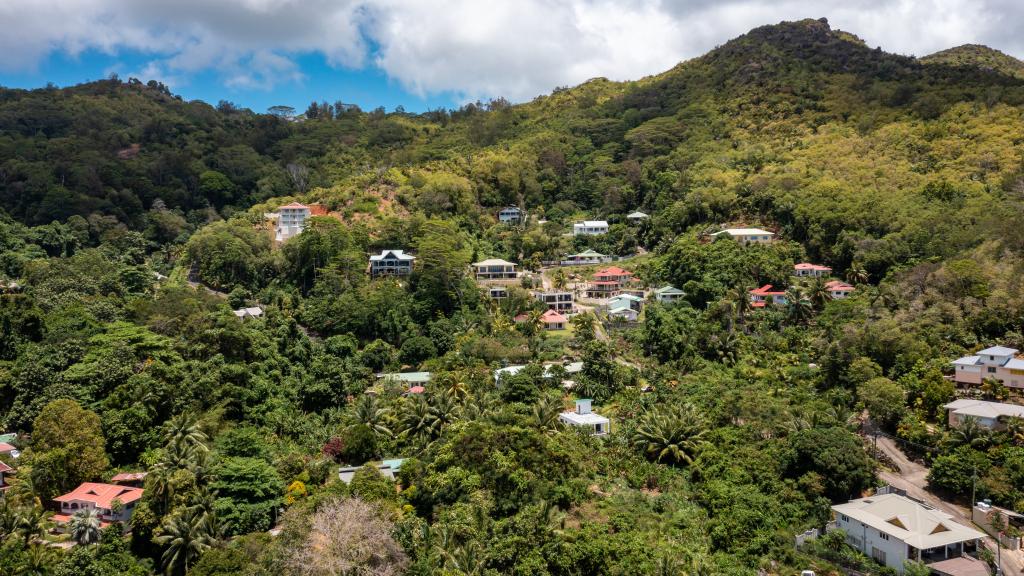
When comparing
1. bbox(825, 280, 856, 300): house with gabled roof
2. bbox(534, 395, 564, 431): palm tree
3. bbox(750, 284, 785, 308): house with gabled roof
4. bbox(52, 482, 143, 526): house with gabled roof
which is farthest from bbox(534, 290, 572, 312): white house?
bbox(52, 482, 143, 526): house with gabled roof

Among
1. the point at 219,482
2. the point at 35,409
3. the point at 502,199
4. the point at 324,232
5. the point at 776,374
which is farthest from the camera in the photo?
the point at 502,199

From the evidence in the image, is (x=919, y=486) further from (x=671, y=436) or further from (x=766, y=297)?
(x=766, y=297)

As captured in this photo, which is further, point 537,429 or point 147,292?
point 147,292

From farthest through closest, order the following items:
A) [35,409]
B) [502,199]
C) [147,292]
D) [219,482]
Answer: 1. [502,199]
2. [147,292]
3. [35,409]
4. [219,482]

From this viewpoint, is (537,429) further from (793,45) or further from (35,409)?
(793,45)

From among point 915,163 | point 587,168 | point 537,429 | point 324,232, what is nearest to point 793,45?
point 587,168

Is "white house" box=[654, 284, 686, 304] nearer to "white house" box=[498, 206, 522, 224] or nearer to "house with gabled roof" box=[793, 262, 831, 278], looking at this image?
"house with gabled roof" box=[793, 262, 831, 278]
